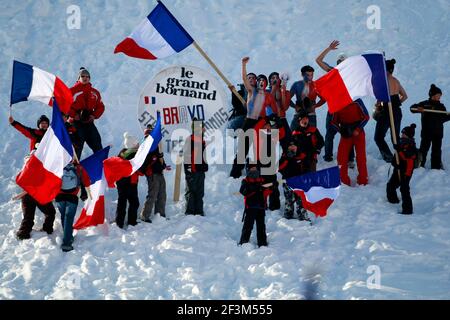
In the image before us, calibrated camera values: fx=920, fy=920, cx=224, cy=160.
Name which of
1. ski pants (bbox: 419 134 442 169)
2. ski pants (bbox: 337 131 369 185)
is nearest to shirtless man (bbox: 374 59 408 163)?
ski pants (bbox: 419 134 442 169)

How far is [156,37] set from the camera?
1656 centimetres

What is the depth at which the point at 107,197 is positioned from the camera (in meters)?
16.8

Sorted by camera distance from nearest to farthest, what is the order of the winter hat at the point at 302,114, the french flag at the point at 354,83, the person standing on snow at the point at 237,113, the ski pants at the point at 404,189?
the ski pants at the point at 404,189 < the french flag at the point at 354,83 < the winter hat at the point at 302,114 < the person standing on snow at the point at 237,113

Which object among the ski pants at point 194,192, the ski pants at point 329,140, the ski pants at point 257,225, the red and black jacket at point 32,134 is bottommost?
the ski pants at point 257,225

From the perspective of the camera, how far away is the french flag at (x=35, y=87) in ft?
51.2

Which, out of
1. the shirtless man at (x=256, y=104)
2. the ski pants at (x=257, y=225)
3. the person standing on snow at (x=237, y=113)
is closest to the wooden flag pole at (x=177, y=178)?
the shirtless man at (x=256, y=104)

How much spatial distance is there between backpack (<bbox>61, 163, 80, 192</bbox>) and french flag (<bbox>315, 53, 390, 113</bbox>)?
4.50 metres

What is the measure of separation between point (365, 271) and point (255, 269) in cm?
170

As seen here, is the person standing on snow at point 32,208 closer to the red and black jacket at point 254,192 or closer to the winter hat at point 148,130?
the winter hat at point 148,130

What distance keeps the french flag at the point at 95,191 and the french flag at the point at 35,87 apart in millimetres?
1150

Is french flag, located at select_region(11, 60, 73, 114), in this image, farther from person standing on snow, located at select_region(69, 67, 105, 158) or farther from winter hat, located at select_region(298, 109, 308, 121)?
winter hat, located at select_region(298, 109, 308, 121)

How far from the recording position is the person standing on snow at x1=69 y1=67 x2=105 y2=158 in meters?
16.8

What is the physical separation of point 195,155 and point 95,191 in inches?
73.5

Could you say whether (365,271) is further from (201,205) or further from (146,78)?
(146,78)
